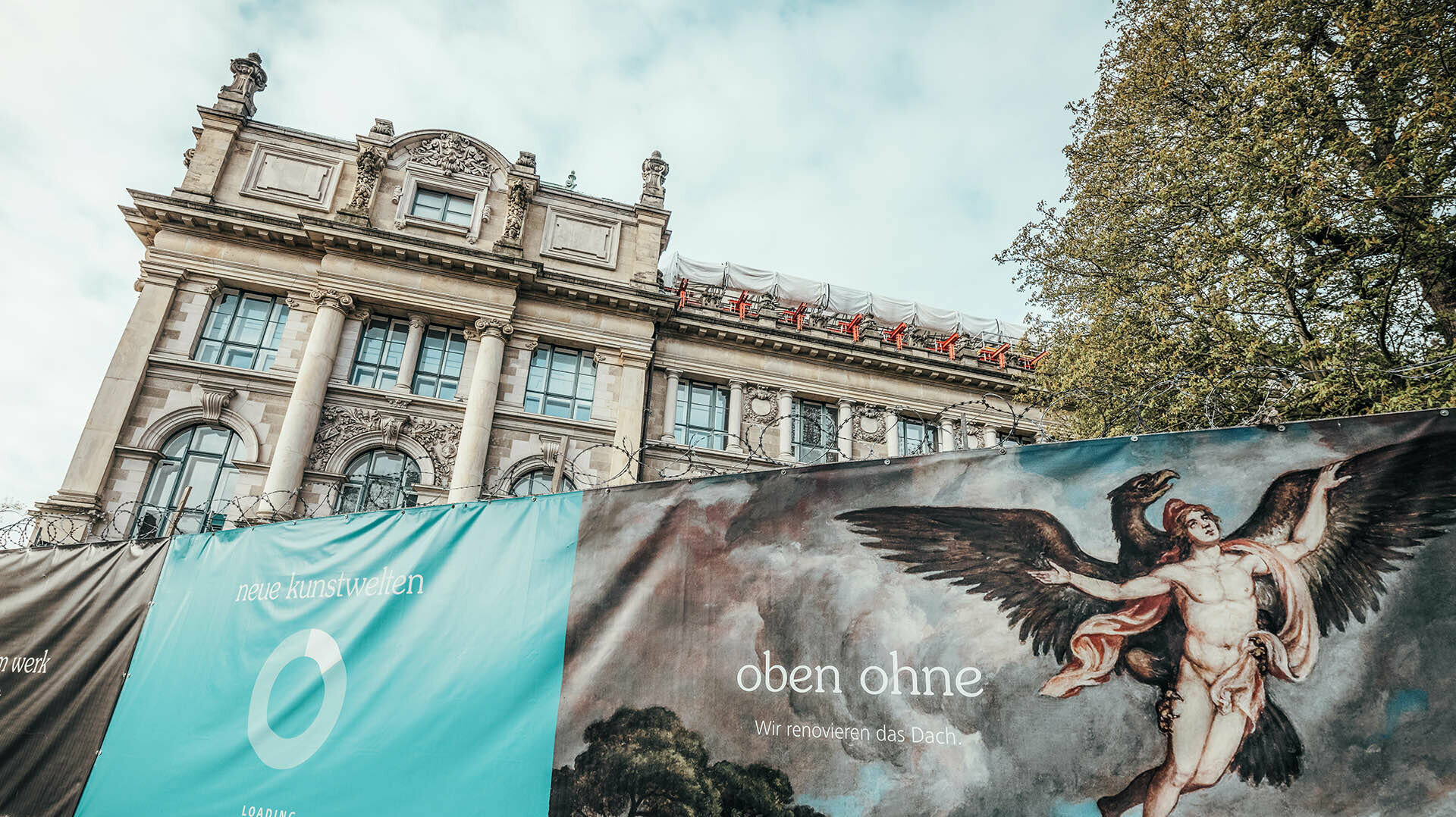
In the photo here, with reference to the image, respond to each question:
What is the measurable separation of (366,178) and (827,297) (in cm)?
1880

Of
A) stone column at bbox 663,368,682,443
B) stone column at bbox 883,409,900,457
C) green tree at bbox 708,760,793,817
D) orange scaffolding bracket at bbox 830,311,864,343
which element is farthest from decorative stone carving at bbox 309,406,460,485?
green tree at bbox 708,760,793,817

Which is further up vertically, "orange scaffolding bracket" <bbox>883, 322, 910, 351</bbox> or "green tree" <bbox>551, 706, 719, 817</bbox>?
"orange scaffolding bracket" <bbox>883, 322, 910, 351</bbox>

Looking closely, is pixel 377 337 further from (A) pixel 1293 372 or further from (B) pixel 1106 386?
(A) pixel 1293 372

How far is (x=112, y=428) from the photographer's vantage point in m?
17.0

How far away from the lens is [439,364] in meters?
20.2

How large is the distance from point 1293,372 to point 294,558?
491 inches

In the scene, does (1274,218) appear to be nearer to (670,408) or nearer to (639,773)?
(639,773)

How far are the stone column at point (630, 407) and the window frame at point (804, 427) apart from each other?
15.1 feet

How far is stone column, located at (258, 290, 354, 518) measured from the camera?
17.1 metres

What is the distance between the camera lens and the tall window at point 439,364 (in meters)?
19.9

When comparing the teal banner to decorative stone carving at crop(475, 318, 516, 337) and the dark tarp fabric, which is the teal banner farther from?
decorative stone carving at crop(475, 318, 516, 337)

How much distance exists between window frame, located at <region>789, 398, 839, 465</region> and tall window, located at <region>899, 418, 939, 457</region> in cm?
233

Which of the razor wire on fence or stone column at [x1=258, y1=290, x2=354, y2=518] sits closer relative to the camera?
the razor wire on fence

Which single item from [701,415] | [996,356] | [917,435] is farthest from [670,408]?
[996,356]
